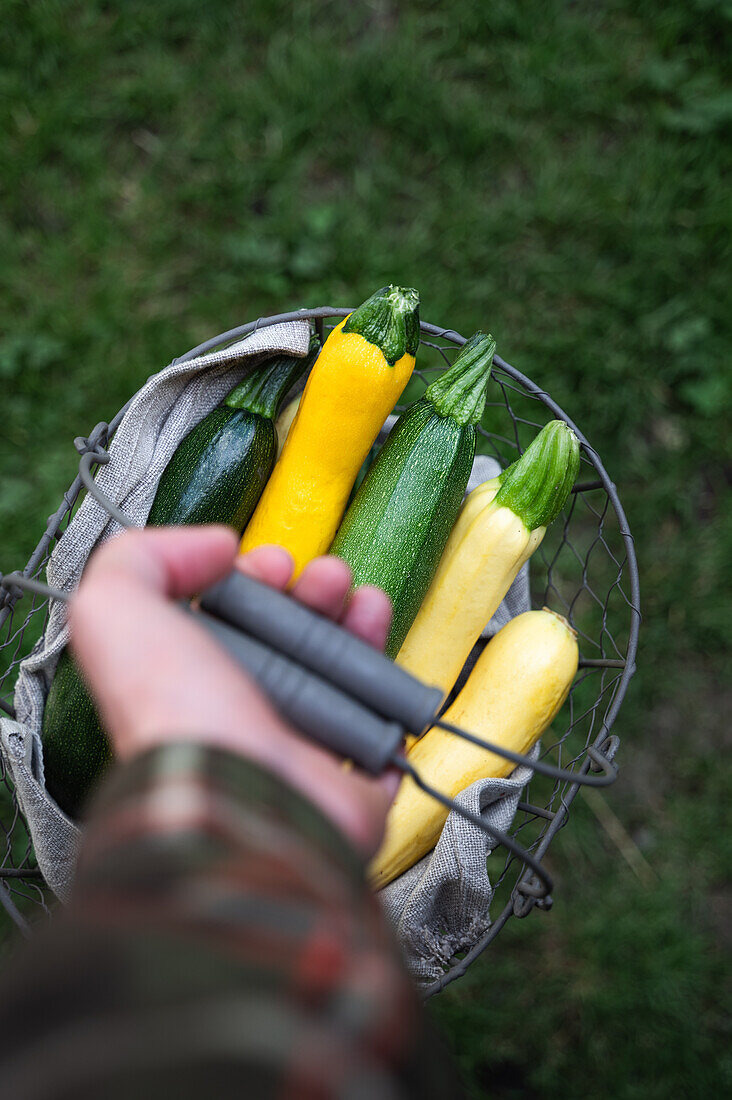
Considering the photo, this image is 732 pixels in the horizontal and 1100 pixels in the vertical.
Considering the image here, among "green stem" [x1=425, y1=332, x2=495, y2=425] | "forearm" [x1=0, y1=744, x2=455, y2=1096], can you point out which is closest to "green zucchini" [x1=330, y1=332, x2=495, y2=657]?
"green stem" [x1=425, y1=332, x2=495, y2=425]

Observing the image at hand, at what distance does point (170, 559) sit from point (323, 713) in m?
0.23

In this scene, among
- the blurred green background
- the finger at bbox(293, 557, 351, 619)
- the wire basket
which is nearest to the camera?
→ the finger at bbox(293, 557, 351, 619)

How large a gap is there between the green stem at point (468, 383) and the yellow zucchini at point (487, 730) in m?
0.38

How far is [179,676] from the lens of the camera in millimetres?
746

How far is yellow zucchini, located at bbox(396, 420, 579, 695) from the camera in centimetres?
129

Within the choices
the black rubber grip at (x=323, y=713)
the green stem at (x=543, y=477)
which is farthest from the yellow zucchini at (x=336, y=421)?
the black rubber grip at (x=323, y=713)

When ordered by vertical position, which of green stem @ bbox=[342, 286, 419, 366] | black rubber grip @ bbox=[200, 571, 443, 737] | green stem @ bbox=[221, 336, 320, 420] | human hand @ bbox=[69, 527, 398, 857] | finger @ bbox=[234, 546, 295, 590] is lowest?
human hand @ bbox=[69, 527, 398, 857]

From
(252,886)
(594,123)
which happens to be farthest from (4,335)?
(252,886)

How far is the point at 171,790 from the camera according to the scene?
0.62m

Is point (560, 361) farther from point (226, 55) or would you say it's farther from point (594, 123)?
point (226, 55)

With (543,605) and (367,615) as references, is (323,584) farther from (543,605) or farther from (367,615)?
(543,605)

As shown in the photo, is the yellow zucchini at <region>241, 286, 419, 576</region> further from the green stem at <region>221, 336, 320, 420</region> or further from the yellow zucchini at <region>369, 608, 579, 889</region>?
the yellow zucchini at <region>369, 608, 579, 889</region>

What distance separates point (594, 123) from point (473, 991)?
2.20m

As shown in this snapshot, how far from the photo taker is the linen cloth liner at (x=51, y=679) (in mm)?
1202
